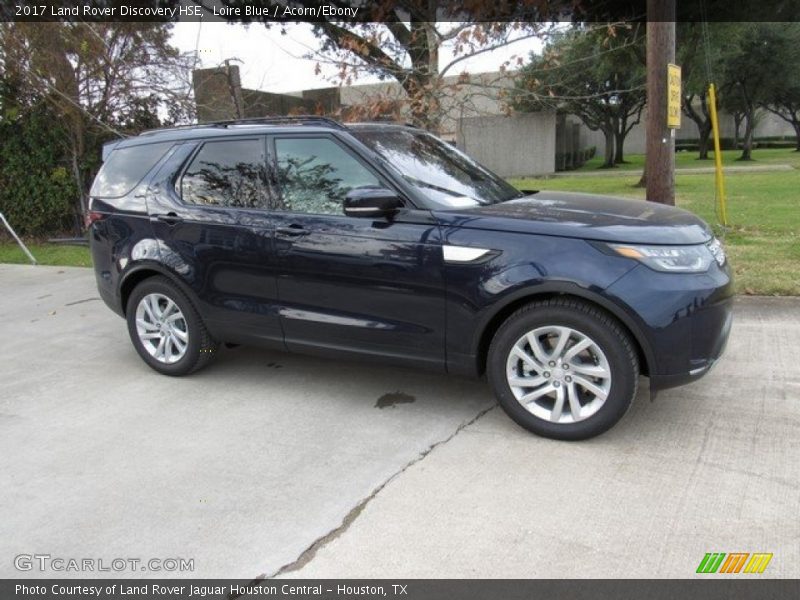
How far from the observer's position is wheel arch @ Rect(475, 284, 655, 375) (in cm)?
352

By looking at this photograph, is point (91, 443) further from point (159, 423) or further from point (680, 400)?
point (680, 400)

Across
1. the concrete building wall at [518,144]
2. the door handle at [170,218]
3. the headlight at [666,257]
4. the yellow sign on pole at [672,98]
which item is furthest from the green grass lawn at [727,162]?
the door handle at [170,218]

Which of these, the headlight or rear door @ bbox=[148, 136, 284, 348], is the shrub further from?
the headlight

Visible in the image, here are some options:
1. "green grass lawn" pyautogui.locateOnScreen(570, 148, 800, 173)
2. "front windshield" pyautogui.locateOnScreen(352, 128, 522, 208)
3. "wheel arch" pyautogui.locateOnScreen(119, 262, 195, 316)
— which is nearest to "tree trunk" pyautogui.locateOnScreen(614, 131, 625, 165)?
"green grass lawn" pyautogui.locateOnScreen(570, 148, 800, 173)

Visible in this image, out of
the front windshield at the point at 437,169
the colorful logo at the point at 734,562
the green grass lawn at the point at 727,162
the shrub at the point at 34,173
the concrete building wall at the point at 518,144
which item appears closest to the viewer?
the colorful logo at the point at 734,562

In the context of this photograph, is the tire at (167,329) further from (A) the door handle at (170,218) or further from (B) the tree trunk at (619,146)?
(B) the tree trunk at (619,146)

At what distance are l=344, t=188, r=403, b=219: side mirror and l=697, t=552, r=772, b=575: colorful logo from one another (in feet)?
7.98

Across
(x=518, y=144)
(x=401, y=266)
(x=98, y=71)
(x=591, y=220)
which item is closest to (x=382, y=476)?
(x=401, y=266)

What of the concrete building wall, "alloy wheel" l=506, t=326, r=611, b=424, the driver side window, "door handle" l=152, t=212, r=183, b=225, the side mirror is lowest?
"alloy wheel" l=506, t=326, r=611, b=424

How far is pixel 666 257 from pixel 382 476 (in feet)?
6.31

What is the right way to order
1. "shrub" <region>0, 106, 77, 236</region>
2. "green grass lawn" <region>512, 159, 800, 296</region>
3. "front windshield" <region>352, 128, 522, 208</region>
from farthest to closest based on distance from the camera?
"shrub" <region>0, 106, 77, 236</region>
"green grass lawn" <region>512, 159, 800, 296</region>
"front windshield" <region>352, 128, 522, 208</region>

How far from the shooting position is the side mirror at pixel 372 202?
12.8 ft

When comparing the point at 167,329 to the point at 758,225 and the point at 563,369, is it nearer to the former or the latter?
the point at 563,369

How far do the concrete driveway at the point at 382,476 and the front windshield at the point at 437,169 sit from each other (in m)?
1.37
